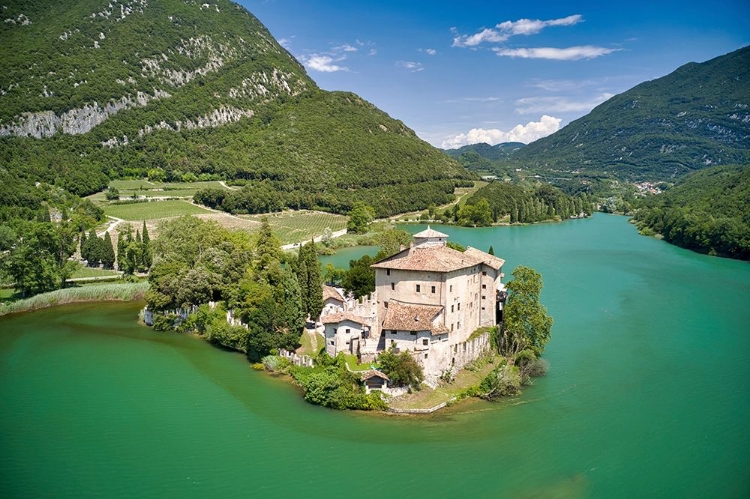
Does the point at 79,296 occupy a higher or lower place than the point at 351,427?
A: higher

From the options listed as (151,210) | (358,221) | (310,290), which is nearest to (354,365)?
(310,290)

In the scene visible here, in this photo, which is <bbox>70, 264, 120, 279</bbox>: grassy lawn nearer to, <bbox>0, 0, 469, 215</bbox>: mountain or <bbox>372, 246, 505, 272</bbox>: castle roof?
<bbox>0, 0, 469, 215</bbox>: mountain

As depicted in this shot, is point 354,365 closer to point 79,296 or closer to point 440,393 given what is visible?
point 440,393

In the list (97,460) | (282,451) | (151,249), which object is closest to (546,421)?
(282,451)

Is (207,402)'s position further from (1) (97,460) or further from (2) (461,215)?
(2) (461,215)

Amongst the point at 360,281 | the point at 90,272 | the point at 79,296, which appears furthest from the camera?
the point at 90,272

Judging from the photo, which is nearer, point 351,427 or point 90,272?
point 351,427
